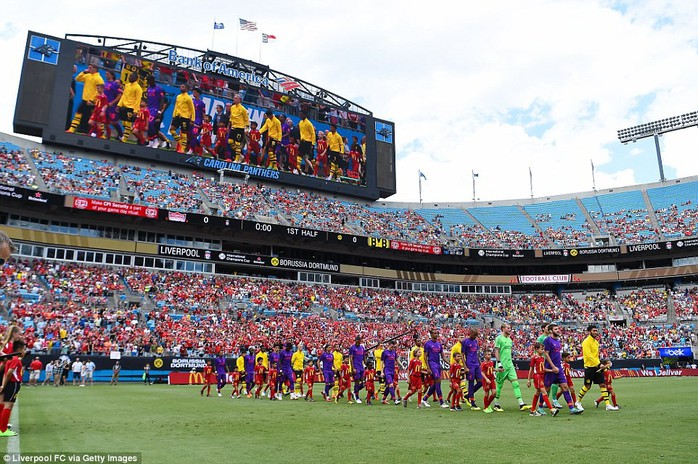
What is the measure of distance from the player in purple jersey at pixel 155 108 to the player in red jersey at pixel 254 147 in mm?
8862

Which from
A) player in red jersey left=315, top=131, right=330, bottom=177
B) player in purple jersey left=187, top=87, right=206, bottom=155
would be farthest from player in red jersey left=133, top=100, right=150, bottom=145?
player in red jersey left=315, top=131, right=330, bottom=177

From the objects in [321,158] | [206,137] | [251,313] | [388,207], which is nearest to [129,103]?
[206,137]

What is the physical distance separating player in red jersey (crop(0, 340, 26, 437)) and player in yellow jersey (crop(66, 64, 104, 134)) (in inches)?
1745

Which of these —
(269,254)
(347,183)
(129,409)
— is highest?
(347,183)

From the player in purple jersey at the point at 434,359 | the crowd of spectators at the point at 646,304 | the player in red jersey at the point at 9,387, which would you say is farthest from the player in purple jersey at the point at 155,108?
the crowd of spectators at the point at 646,304

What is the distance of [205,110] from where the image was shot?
5550 centimetres

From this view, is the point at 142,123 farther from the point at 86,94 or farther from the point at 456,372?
the point at 456,372

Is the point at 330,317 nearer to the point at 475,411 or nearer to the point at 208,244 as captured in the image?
the point at 208,244

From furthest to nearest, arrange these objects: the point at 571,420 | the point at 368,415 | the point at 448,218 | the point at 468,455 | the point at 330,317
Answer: the point at 448,218 → the point at 330,317 → the point at 368,415 → the point at 571,420 → the point at 468,455

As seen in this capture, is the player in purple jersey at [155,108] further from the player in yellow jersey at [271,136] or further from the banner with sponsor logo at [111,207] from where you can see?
the banner with sponsor logo at [111,207]

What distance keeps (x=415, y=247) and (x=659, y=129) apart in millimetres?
41219

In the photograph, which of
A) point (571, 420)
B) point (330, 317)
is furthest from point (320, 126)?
point (571, 420)

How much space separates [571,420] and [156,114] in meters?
50.5

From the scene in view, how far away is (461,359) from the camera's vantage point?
15.7m
